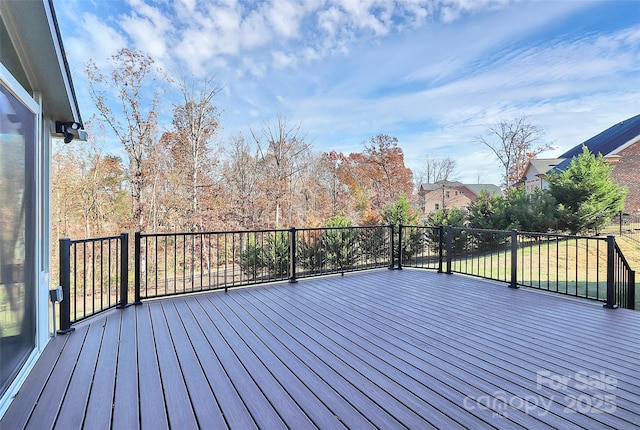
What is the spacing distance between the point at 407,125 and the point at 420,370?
1605cm

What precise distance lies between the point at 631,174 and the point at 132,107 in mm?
21063

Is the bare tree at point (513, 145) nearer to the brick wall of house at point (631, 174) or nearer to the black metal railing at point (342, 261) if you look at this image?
the brick wall of house at point (631, 174)

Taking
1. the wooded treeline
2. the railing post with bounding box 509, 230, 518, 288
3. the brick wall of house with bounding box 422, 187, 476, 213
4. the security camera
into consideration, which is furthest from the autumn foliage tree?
the security camera

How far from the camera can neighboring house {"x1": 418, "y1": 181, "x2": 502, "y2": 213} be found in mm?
18670

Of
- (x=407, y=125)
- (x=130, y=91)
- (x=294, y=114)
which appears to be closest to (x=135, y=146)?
(x=130, y=91)

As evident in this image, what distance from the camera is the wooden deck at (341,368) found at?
→ 159 centimetres

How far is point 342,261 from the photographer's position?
7410 millimetres

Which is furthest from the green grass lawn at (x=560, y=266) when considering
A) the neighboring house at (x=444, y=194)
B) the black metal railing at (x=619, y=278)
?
the neighboring house at (x=444, y=194)

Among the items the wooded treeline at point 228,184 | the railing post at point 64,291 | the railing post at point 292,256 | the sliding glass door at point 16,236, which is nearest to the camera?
the sliding glass door at point 16,236

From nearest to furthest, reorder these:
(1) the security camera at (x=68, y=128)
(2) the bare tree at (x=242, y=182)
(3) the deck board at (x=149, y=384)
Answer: (3) the deck board at (x=149, y=384), (1) the security camera at (x=68, y=128), (2) the bare tree at (x=242, y=182)

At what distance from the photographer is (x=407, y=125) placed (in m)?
16.4

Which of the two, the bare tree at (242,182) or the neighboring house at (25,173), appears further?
the bare tree at (242,182)

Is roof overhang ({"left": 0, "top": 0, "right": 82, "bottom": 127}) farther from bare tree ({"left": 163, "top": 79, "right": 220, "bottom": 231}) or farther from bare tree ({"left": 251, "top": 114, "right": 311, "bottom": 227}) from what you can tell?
bare tree ({"left": 251, "top": 114, "right": 311, "bottom": 227})

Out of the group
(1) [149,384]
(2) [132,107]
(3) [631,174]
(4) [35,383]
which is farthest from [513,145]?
(4) [35,383]
